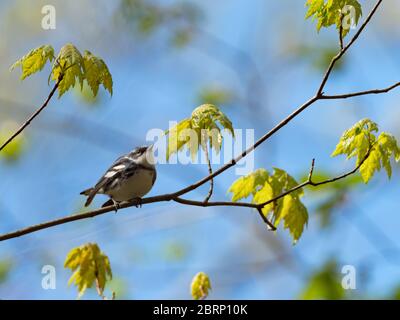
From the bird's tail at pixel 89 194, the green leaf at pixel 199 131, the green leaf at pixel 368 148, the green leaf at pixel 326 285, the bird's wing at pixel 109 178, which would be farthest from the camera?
the bird's tail at pixel 89 194

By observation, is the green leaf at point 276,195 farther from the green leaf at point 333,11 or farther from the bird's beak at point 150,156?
the bird's beak at point 150,156

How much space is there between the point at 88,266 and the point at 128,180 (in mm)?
1881

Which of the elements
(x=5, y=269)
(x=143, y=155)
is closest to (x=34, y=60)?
(x=143, y=155)

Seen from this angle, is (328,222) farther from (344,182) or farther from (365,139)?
(365,139)

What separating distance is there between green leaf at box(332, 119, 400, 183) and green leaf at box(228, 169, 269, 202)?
56 cm

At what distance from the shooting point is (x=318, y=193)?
712 cm

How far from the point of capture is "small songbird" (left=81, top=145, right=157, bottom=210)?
616cm

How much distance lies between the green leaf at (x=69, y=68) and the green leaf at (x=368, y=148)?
1654 millimetres

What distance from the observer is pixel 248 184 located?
434 cm

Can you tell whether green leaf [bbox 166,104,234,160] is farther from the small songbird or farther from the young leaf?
the small songbird

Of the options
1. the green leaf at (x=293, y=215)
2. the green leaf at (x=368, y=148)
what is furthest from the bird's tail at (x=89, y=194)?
the green leaf at (x=368, y=148)

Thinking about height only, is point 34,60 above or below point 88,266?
above

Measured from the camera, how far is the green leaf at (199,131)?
11.7 feet

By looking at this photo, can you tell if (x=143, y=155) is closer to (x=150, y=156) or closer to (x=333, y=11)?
(x=150, y=156)
